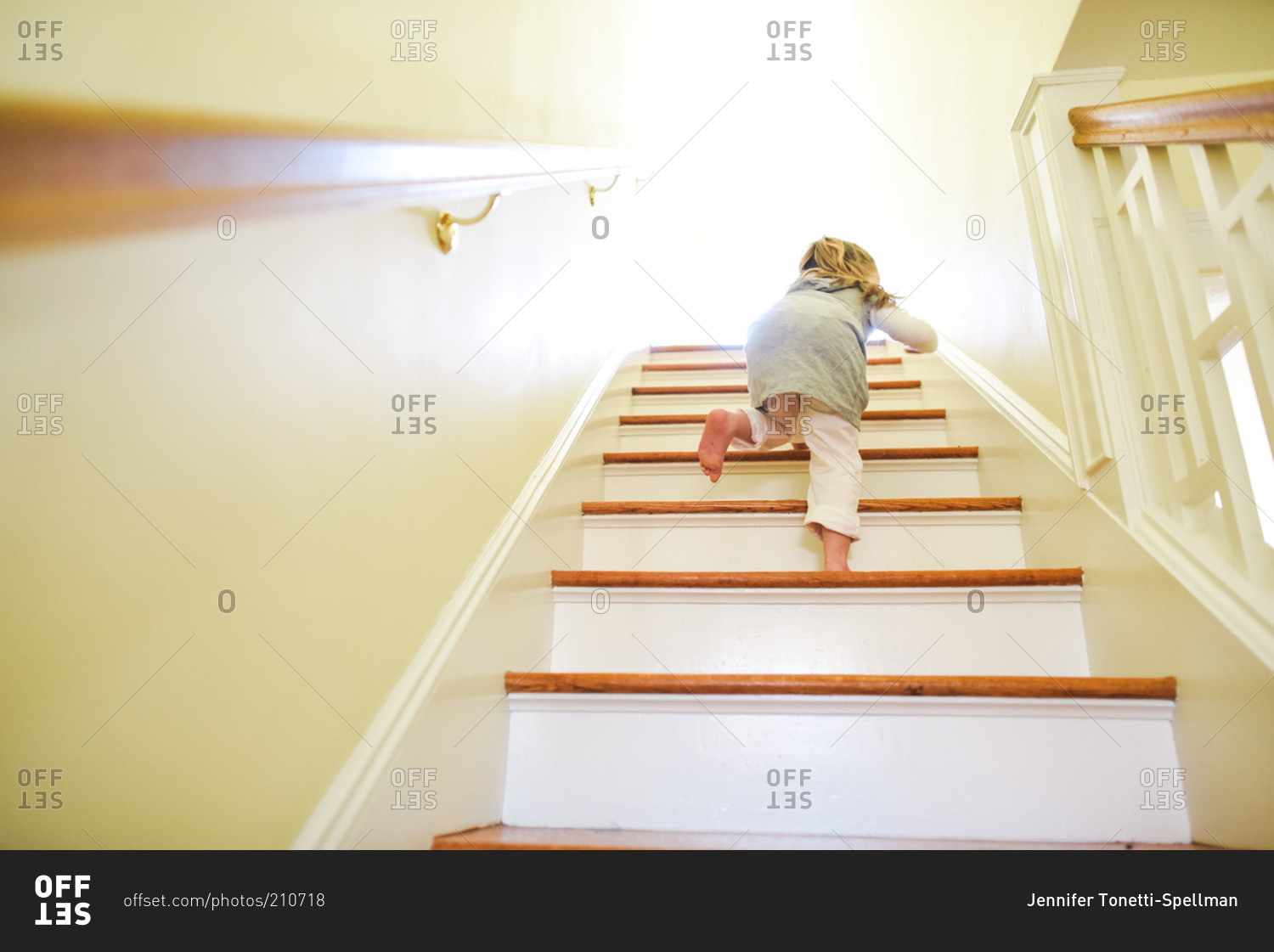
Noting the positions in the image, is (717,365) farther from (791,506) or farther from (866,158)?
(866,158)

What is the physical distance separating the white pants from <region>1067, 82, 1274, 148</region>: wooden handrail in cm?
72

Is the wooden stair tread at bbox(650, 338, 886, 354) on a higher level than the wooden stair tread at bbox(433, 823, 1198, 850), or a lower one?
higher

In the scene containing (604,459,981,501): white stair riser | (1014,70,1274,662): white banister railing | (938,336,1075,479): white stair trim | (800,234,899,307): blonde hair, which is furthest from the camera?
(800,234,899,307): blonde hair

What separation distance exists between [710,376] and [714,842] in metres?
2.17

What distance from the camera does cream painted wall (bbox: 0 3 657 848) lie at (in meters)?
0.50

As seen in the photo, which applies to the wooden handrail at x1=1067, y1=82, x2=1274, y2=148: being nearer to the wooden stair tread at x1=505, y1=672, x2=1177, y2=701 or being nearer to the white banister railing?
the white banister railing

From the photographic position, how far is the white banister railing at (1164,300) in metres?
0.97

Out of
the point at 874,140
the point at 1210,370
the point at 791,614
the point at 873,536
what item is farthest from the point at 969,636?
the point at 874,140

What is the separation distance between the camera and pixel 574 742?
3.81 ft

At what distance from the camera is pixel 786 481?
6.64 ft

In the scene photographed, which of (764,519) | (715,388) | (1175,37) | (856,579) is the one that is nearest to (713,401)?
(715,388)
